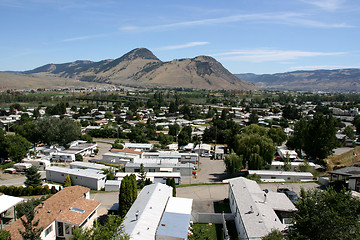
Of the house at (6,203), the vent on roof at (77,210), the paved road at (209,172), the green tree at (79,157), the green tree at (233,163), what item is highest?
→ the vent on roof at (77,210)

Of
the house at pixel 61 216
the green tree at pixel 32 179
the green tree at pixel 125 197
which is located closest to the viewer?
the house at pixel 61 216

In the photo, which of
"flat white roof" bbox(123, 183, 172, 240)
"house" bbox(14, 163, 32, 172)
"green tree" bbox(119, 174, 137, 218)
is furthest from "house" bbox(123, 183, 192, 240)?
"house" bbox(14, 163, 32, 172)

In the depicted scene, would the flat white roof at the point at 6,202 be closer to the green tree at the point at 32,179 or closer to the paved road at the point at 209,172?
the green tree at the point at 32,179

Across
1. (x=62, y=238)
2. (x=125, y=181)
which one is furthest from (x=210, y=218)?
(x=62, y=238)

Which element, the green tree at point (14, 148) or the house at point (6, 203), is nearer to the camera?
the house at point (6, 203)

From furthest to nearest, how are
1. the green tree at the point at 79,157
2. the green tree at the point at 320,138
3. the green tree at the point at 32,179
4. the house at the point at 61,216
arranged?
the green tree at the point at 79,157 → the green tree at the point at 320,138 → the green tree at the point at 32,179 → the house at the point at 61,216

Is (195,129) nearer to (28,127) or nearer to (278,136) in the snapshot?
(278,136)

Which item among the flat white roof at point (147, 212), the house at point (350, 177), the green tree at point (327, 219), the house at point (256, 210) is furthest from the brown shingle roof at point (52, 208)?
the house at point (350, 177)
